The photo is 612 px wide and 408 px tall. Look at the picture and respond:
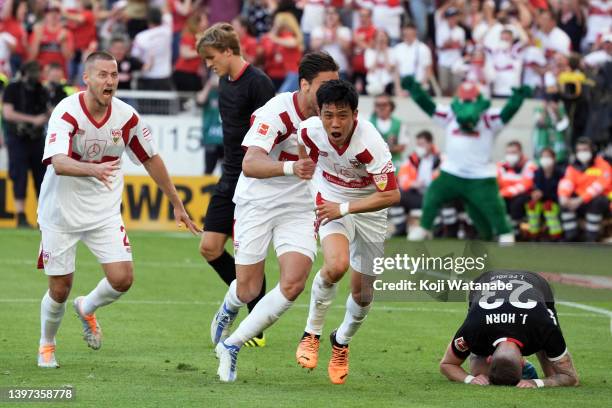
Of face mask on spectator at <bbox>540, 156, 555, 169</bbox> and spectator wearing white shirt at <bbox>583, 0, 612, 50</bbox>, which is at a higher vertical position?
spectator wearing white shirt at <bbox>583, 0, 612, 50</bbox>

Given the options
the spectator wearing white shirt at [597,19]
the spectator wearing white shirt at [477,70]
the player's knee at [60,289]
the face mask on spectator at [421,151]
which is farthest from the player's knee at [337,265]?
the spectator wearing white shirt at [597,19]

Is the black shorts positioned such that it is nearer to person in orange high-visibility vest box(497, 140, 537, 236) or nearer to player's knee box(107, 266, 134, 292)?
player's knee box(107, 266, 134, 292)

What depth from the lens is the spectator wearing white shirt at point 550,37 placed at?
2486cm

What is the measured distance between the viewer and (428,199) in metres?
17.5

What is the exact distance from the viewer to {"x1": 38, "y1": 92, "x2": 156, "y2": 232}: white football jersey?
9875mm

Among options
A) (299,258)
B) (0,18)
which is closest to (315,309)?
(299,258)

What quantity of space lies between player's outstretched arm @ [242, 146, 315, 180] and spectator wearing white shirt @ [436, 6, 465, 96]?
15501 mm

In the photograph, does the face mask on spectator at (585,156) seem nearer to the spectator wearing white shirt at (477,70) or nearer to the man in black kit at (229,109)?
the spectator wearing white shirt at (477,70)

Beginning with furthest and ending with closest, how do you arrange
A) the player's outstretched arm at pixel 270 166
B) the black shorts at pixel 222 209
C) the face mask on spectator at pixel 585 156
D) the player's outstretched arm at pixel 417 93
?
1. the face mask on spectator at pixel 585 156
2. the player's outstretched arm at pixel 417 93
3. the black shorts at pixel 222 209
4. the player's outstretched arm at pixel 270 166

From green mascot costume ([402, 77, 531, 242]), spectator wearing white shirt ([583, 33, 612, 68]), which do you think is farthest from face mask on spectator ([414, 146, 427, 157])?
green mascot costume ([402, 77, 531, 242])

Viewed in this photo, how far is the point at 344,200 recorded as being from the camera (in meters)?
9.57

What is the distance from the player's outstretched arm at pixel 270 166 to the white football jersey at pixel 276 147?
11 centimetres

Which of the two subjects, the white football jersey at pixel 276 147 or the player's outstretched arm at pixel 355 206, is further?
the white football jersey at pixel 276 147

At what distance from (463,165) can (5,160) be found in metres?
9.00
